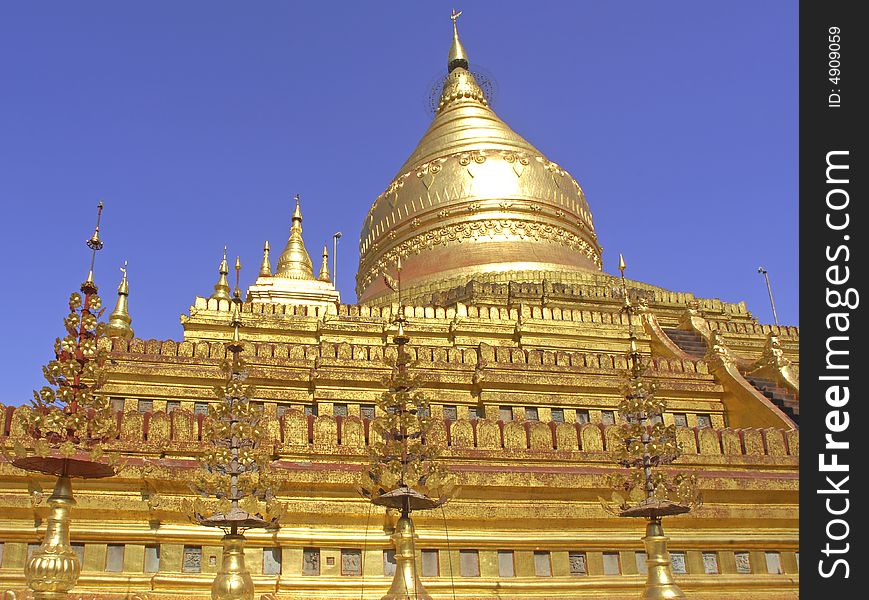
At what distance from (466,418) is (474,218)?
53.9ft

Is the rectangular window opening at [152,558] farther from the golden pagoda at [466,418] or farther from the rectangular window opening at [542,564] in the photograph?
the rectangular window opening at [542,564]

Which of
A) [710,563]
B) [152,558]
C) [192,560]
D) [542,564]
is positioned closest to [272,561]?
[192,560]

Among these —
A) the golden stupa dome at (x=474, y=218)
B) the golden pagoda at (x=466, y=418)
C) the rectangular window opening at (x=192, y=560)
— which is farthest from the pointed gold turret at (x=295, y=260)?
the rectangular window opening at (x=192, y=560)

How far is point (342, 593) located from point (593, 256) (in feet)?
84.2

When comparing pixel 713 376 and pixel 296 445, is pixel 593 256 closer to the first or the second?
pixel 713 376

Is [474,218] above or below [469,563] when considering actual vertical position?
above

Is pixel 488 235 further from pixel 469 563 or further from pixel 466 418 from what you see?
pixel 469 563

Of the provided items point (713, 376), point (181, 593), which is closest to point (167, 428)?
point (181, 593)

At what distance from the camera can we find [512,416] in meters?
17.7
